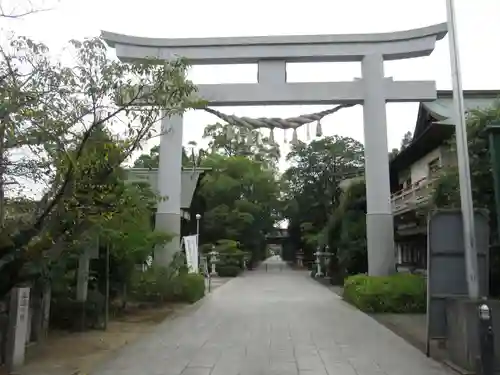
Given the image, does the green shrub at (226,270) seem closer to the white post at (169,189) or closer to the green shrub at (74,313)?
the white post at (169,189)

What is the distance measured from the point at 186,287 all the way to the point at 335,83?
8.65 metres

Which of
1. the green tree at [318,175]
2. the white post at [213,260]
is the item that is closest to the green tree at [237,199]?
the green tree at [318,175]

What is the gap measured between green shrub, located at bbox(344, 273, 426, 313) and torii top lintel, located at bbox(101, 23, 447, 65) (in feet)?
24.3

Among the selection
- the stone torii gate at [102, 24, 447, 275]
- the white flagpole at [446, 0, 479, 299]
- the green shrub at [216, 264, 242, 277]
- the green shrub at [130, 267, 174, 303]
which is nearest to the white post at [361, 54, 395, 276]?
the stone torii gate at [102, 24, 447, 275]

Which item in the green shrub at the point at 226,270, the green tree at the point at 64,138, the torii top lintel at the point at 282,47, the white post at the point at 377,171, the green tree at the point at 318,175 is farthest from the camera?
the green tree at the point at 318,175

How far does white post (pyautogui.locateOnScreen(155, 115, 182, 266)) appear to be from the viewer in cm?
1822

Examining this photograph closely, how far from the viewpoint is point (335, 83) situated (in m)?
17.9

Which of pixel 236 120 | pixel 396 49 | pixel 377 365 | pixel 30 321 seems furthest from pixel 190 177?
pixel 377 365

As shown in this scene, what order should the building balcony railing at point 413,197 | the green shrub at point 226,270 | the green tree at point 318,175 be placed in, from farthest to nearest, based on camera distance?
the green tree at point 318,175 → the green shrub at point 226,270 → the building balcony railing at point 413,197

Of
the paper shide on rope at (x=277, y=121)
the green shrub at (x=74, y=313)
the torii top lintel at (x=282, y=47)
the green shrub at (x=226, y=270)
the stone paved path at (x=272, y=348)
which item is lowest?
the stone paved path at (x=272, y=348)

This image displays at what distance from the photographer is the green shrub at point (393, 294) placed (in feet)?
51.4

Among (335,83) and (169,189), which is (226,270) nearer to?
(169,189)

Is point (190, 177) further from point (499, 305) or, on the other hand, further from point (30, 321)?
point (499, 305)

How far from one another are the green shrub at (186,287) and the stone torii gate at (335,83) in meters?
5.18
